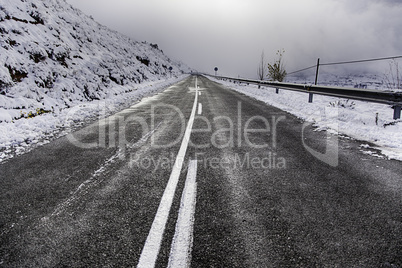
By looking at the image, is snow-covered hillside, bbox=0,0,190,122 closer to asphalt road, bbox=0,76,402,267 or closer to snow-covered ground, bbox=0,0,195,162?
snow-covered ground, bbox=0,0,195,162

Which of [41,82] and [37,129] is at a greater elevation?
[41,82]

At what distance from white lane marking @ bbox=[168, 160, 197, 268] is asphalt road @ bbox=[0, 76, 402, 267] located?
14mm

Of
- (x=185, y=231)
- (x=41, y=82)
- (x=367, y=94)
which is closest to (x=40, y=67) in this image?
(x=41, y=82)

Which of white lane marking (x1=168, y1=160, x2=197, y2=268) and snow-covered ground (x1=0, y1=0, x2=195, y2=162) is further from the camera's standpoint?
snow-covered ground (x1=0, y1=0, x2=195, y2=162)

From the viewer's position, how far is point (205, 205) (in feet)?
7.86

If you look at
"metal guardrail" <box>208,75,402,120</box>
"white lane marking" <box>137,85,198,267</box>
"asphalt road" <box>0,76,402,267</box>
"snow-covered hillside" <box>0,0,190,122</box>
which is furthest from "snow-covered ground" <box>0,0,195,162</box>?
"metal guardrail" <box>208,75,402,120</box>

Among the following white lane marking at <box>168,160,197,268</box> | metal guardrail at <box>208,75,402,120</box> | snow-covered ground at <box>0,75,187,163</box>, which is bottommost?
white lane marking at <box>168,160,197,268</box>

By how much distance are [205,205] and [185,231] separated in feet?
1.54

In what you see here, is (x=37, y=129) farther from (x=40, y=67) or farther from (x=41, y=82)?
(x=40, y=67)

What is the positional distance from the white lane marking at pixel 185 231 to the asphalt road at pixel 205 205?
0.05 ft

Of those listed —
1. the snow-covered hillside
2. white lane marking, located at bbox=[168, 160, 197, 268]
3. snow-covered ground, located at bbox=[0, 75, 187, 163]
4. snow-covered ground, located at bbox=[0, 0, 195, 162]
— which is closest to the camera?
white lane marking, located at bbox=[168, 160, 197, 268]

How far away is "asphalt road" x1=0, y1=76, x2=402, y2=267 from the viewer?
5.74ft

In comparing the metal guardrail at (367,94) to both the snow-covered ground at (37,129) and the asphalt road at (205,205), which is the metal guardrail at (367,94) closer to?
the asphalt road at (205,205)

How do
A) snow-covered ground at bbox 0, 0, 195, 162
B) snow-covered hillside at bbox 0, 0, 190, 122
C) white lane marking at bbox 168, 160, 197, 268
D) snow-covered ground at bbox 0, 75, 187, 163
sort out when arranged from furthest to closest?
snow-covered hillside at bbox 0, 0, 190, 122
snow-covered ground at bbox 0, 0, 195, 162
snow-covered ground at bbox 0, 75, 187, 163
white lane marking at bbox 168, 160, 197, 268
